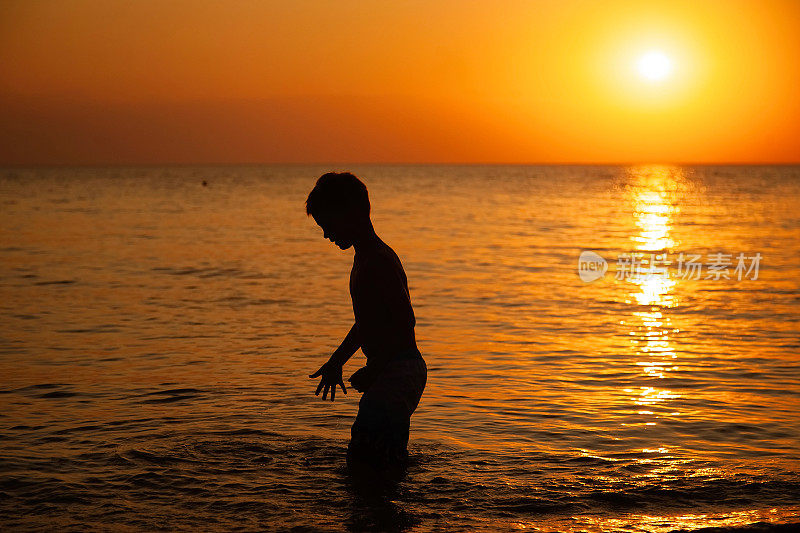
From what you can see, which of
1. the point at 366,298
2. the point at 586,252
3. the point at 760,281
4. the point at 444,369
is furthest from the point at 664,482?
the point at 586,252

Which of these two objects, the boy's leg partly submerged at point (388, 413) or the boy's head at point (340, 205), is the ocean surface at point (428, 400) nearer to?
the boy's leg partly submerged at point (388, 413)

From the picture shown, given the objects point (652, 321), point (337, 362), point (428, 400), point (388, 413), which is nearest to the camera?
point (337, 362)

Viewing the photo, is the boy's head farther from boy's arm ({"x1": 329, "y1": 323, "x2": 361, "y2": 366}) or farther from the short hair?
boy's arm ({"x1": 329, "y1": 323, "x2": 361, "y2": 366})

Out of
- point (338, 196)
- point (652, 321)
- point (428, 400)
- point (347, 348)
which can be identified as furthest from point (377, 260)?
point (652, 321)

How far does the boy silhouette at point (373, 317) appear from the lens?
18.2ft

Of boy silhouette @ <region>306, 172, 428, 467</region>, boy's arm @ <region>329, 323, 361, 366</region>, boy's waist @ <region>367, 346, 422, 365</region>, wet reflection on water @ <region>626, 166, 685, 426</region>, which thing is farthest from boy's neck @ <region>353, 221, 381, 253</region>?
wet reflection on water @ <region>626, 166, 685, 426</region>

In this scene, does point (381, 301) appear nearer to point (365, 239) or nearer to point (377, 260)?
point (377, 260)

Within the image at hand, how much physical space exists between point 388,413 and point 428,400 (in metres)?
3.81

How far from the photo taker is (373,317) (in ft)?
18.4

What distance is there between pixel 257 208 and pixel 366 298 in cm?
5406

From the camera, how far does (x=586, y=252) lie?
93.0ft

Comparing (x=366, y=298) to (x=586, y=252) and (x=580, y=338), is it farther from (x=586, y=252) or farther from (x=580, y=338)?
(x=586, y=252)

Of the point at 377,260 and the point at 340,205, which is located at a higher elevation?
the point at 340,205

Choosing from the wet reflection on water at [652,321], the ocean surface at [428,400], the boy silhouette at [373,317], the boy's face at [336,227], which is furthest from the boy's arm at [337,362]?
the wet reflection on water at [652,321]
